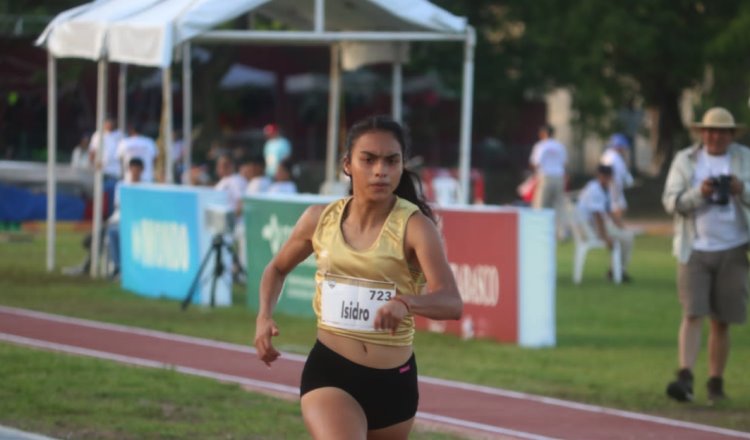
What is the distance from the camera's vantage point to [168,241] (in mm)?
18062

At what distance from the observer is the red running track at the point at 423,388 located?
9.74 meters

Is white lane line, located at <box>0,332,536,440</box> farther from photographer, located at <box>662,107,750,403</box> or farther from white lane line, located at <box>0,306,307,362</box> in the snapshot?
photographer, located at <box>662,107,750,403</box>

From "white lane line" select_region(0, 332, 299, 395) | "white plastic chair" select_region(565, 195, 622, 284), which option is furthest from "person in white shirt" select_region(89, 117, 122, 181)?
"white lane line" select_region(0, 332, 299, 395)

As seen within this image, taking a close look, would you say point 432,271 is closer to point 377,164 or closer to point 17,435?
point 377,164

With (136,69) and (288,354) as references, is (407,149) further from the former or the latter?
(136,69)

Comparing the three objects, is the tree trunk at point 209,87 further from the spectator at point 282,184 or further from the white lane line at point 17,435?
the white lane line at point 17,435

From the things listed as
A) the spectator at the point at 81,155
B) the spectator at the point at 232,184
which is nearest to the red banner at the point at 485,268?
Answer: the spectator at the point at 232,184

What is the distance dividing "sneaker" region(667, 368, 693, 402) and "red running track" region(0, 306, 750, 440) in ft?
1.73

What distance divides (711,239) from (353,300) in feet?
18.2

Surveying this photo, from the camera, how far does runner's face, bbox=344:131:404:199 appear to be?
18.6 ft

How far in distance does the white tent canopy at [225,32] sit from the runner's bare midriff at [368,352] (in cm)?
1036

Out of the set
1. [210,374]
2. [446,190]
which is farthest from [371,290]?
[446,190]

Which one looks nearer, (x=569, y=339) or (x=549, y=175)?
(x=569, y=339)

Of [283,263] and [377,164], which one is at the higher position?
[377,164]
